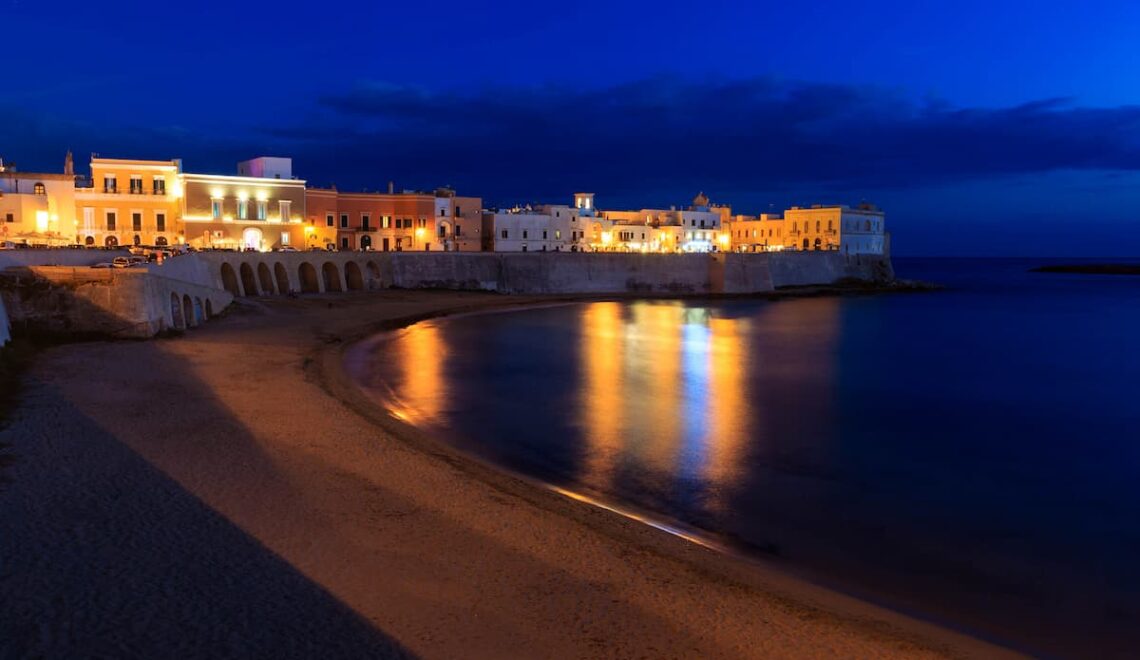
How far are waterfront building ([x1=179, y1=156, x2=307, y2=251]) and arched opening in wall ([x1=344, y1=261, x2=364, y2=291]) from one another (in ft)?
9.02

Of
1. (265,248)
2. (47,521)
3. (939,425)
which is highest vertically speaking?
(265,248)

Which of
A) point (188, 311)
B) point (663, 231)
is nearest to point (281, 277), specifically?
point (188, 311)

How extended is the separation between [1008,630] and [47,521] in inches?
368

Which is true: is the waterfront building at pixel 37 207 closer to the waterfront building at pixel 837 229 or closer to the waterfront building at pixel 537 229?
the waterfront building at pixel 537 229

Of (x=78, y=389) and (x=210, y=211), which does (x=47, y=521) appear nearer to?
(x=78, y=389)

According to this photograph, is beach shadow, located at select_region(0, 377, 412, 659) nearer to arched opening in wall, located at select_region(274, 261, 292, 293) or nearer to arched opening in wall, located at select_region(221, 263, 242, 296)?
arched opening in wall, located at select_region(221, 263, 242, 296)

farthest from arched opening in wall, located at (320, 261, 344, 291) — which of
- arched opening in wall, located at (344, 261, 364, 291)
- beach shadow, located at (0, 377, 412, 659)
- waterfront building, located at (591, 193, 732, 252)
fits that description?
beach shadow, located at (0, 377, 412, 659)

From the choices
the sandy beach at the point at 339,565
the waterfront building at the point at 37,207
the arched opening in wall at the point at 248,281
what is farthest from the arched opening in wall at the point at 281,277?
the sandy beach at the point at 339,565

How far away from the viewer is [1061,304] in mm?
60312

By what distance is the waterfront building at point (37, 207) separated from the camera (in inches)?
1341

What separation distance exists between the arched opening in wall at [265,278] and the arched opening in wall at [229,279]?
273 centimetres

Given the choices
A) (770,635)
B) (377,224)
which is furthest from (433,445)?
(377,224)

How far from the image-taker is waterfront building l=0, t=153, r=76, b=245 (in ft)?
112

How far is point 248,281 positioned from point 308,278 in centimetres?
445
